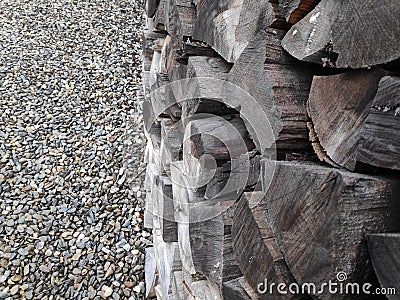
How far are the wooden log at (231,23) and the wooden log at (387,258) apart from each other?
0.39 meters

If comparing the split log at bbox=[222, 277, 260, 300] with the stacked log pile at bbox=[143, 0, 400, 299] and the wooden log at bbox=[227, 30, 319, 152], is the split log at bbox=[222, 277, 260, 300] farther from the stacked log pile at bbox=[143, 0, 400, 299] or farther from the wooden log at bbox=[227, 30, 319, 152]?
the wooden log at bbox=[227, 30, 319, 152]

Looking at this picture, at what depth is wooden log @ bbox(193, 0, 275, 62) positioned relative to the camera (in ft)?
2.52

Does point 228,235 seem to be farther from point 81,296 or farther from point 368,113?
point 81,296

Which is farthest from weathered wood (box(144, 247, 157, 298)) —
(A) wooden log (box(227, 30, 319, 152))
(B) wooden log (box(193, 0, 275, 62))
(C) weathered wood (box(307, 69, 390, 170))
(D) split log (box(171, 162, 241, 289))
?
(C) weathered wood (box(307, 69, 390, 170))

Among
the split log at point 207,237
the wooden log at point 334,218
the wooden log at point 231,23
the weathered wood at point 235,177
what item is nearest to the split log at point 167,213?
the split log at point 207,237

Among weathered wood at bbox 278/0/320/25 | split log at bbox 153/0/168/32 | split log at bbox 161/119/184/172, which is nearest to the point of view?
weathered wood at bbox 278/0/320/25

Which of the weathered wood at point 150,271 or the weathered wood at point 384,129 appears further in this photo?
the weathered wood at point 150,271

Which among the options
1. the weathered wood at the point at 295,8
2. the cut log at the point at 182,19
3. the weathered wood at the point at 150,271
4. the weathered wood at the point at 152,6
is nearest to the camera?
the weathered wood at the point at 295,8

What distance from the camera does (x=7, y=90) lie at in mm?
3479

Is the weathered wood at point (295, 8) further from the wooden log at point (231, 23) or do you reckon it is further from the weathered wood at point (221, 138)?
the weathered wood at point (221, 138)

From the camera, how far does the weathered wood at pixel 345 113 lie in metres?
0.53

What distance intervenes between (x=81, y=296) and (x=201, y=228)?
52.4 inches

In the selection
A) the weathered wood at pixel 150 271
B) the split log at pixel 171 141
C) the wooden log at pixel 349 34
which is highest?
the wooden log at pixel 349 34

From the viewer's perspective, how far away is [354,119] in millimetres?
564
